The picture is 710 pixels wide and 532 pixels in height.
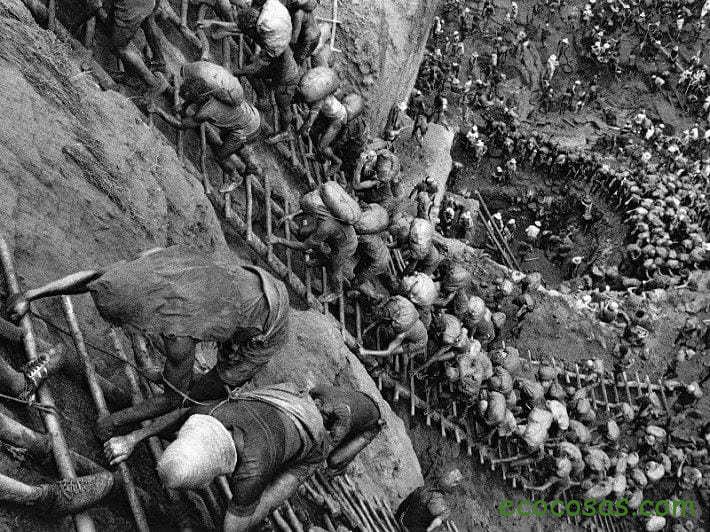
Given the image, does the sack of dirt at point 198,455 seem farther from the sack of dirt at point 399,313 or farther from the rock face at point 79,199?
the sack of dirt at point 399,313

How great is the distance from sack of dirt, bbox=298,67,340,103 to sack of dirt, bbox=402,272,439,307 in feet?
11.3

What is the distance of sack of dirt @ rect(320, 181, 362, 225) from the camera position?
316 inches

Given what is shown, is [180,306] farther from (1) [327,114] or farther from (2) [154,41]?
(1) [327,114]

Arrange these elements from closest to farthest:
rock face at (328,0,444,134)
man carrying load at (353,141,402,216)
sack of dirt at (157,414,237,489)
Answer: sack of dirt at (157,414,237,489)
man carrying load at (353,141,402,216)
rock face at (328,0,444,134)

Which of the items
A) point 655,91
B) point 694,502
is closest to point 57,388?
point 694,502

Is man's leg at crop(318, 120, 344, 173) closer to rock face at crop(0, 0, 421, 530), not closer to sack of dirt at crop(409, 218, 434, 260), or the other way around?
→ sack of dirt at crop(409, 218, 434, 260)

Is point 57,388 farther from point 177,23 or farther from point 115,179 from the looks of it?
point 177,23

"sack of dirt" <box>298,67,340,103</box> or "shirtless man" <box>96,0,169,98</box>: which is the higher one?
"shirtless man" <box>96,0,169,98</box>

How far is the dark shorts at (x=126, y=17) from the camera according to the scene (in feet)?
22.5

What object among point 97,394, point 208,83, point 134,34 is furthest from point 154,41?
point 97,394

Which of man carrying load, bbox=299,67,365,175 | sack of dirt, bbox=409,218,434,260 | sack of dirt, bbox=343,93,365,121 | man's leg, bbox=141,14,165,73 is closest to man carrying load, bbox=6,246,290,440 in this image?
man's leg, bbox=141,14,165,73

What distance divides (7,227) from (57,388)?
4.40 ft

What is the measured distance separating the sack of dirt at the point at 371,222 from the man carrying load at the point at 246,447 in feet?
12.9

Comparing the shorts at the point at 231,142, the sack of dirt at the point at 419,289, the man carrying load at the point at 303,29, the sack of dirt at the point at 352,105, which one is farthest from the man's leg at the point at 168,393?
the sack of dirt at the point at 352,105
